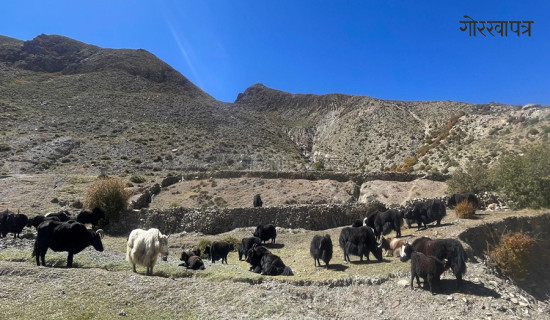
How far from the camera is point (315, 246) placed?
12234 millimetres

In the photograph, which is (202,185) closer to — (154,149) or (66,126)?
(154,149)

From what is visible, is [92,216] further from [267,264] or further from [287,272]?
[287,272]

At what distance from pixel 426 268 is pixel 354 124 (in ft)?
172

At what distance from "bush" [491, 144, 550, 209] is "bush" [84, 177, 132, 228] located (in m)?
21.4

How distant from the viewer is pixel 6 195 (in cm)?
2409

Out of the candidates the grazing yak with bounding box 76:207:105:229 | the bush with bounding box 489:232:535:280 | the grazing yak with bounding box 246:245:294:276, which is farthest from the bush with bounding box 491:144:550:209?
the grazing yak with bounding box 76:207:105:229

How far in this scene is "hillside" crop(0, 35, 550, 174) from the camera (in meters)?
37.4

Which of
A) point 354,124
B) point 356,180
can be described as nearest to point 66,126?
point 356,180

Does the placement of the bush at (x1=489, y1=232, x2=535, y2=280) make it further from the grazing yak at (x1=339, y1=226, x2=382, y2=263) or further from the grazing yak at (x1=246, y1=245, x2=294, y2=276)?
the grazing yak at (x1=246, y1=245, x2=294, y2=276)

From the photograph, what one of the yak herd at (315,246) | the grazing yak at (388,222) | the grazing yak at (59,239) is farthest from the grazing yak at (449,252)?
the grazing yak at (59,239)

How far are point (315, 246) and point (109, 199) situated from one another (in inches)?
554

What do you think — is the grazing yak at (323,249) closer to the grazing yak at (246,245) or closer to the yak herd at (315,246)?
the yak herd at (315,246)

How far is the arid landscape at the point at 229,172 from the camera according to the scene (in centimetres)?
838

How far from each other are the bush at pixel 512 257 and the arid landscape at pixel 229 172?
42 centimetres
